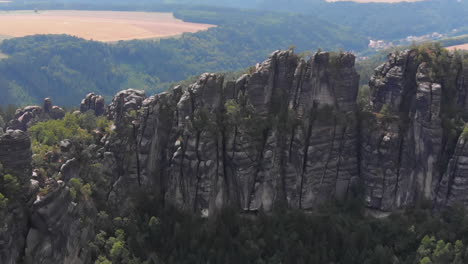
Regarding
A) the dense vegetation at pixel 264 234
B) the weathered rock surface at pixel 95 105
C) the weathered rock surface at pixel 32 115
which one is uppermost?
the weathered rock surface at pixel 95 105

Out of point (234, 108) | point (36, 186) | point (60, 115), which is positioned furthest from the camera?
point (60, 115)

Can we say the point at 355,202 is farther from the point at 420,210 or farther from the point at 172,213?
the point at 172,213

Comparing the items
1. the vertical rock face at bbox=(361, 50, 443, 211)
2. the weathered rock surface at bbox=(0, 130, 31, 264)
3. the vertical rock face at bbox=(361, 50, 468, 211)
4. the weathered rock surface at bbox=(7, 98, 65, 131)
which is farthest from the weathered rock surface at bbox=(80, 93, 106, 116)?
the vertical rock face at bbox=(361, 50, 443, 211)

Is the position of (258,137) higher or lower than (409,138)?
lower

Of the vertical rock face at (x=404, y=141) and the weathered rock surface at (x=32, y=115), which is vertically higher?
the vertical rock face at (x=404, y=141)

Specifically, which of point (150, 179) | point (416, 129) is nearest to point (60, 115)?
point (150, 179)

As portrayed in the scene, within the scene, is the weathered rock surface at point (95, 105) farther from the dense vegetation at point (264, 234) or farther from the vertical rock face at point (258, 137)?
the vertical rock face at point (258, 137)

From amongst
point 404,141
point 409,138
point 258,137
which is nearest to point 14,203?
point 258,137

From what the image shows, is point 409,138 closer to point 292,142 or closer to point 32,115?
point 292,142

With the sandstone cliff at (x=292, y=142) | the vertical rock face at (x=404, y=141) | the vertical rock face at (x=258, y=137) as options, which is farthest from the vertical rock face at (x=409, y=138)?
the vertical rock face at (x=258, y=137)
